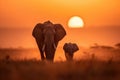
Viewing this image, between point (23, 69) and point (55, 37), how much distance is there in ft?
46.5

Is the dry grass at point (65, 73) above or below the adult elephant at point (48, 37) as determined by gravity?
above

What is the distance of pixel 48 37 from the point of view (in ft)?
86.0

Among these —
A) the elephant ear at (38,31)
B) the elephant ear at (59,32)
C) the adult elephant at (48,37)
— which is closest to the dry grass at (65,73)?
the adult elephant at (48,37)

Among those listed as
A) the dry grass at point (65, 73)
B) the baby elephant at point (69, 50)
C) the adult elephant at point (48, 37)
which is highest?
the dry grass at point (65, 73)

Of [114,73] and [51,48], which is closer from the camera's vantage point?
[114,73]

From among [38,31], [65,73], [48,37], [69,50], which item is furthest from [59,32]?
[65,73]

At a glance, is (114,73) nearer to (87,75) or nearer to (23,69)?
(87,75)

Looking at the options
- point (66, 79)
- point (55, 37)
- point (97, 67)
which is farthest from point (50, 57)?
point (66, 79)

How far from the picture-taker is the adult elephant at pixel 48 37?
25.6m

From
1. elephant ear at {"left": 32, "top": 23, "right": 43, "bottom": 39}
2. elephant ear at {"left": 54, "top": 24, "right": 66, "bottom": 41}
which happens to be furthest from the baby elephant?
elephant ear at {"left": 32, "top": 23, "right": 43, "bottom": 39}

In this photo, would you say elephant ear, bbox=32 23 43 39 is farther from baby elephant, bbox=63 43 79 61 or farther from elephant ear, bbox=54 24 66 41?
baby elephant, bbox=63 43 79 61

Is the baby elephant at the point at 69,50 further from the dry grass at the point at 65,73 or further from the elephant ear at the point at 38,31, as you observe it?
the dry grass at the point at 65,73

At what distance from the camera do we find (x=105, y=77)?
1250 centimetres

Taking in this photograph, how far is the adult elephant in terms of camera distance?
2559 centimetres
